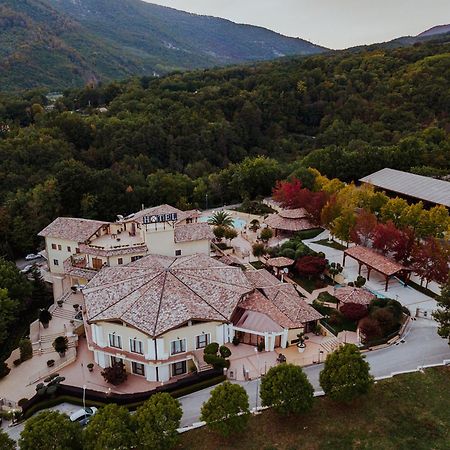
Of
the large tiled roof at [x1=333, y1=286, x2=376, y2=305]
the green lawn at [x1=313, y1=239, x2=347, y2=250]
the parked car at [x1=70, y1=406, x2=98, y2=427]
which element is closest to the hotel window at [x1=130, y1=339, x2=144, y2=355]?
the parked car at [x1=70, y1=406, x2=98, y2=427]

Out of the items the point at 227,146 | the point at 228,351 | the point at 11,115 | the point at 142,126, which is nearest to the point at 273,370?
the point at 228,351

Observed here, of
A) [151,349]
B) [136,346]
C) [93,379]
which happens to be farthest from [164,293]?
[93,379]

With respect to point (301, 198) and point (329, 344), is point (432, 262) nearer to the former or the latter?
point (329, 344)

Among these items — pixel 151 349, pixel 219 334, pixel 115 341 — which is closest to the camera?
pixel 151 349

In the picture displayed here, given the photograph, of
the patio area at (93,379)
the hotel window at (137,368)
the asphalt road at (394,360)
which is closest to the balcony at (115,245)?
the patio area at (93,379)

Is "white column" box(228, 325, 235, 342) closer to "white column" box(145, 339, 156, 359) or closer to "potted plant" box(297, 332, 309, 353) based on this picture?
"potted plant" box(297, 332, 309, 353)

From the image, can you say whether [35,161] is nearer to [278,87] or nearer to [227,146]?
[227,146]
